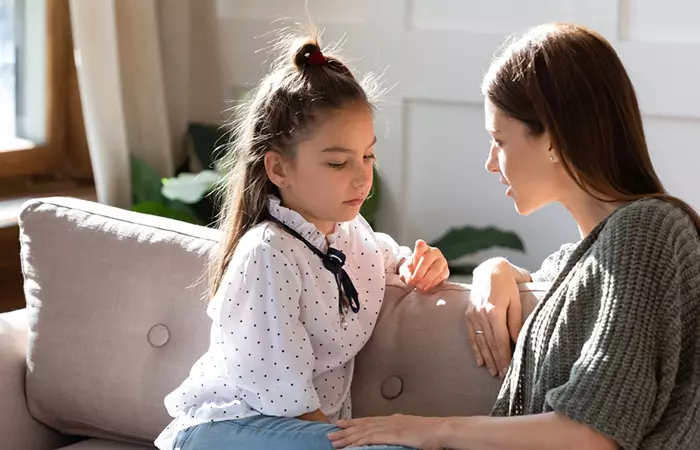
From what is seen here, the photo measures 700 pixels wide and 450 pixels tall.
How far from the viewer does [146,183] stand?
274 centimetres

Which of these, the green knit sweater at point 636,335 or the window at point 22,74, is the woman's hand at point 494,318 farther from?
the window at point 22,74

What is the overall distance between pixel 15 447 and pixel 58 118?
1158 mm

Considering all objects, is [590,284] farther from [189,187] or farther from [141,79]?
[141,79]

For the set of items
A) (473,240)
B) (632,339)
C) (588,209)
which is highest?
(588,209)

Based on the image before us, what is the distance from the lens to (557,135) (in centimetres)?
146

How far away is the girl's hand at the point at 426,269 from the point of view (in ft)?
5.93

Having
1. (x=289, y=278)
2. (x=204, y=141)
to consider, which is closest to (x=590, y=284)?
(x=289, y=278)

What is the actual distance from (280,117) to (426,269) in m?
0.38

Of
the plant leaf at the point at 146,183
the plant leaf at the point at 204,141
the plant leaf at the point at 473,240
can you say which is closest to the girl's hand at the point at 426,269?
the plant leaf at the point at 473,240

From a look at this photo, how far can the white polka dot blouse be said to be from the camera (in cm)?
157

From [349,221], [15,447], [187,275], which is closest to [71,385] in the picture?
[15,447]

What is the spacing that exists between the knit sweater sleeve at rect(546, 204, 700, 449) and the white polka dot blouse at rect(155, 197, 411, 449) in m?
0.40

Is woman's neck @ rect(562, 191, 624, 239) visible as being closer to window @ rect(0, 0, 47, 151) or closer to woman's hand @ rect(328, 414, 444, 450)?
woman's hand @ rect(328, 414, 444, 450)

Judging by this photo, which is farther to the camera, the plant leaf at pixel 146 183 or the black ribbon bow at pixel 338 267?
the plant leaf at pixel 146 183
